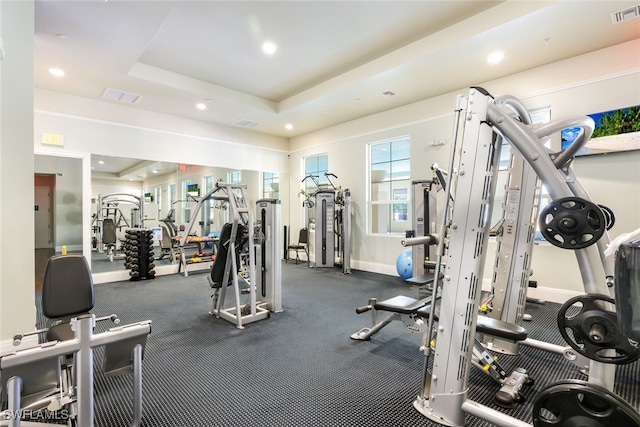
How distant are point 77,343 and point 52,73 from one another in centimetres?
466

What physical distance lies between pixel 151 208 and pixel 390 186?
495cm

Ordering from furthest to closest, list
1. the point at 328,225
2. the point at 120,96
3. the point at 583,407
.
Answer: the point at 328,225 < the point at 120,96 < the point at 583,407

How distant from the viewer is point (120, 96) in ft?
17.0

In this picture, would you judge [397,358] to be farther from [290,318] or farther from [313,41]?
[313,41]

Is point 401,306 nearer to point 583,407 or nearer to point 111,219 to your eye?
point 583,407

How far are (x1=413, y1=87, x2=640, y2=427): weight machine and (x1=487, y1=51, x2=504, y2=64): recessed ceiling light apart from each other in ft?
8.98

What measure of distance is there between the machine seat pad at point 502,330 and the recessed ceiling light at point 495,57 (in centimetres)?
345

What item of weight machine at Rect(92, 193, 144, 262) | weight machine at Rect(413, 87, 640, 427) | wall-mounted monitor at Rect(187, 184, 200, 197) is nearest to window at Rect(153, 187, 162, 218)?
weight machine at Rect(92, 193, 144, 262)

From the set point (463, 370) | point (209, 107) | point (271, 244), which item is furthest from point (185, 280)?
point (463, 370)

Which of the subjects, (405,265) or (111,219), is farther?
(111,219)

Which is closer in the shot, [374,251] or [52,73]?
[52,73]

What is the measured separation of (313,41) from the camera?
402 cm

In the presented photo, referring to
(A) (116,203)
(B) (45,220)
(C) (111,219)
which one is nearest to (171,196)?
(A) (116,203)

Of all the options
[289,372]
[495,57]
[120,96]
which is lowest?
[289,372]
